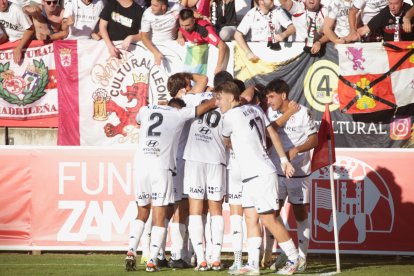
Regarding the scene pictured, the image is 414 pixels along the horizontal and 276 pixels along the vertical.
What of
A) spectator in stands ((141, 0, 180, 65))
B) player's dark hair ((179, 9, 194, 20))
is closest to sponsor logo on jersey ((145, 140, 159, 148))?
player's dark hair ((179, 9, 194, 20))

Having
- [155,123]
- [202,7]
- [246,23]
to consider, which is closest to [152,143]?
[155,123]

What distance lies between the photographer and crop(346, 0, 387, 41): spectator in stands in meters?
18.2

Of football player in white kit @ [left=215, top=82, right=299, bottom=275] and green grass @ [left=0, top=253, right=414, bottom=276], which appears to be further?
green grass @ [left=0, top=253, right=414, bottom=276]

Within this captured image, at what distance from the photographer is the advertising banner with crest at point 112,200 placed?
16.2m

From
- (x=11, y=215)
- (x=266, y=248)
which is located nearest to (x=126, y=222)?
(x=11, y=215)

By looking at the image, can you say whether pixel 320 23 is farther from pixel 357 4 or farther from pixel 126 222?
pixel 126 222

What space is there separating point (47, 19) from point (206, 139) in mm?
6582

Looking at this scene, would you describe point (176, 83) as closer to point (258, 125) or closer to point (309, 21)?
point (258, 125)

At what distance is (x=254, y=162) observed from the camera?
1280 cm

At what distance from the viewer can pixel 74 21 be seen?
1911 centimetres

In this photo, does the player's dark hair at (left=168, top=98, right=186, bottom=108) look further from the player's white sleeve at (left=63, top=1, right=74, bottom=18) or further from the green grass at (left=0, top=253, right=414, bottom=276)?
the player's white sleeve at (left=63, top=1, right=74, bottom=18)

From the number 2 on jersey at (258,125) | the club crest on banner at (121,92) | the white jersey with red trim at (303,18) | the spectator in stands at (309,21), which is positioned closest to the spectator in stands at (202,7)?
the spectator in stands at (309,21)

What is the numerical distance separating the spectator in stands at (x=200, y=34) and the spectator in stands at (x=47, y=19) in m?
2.48

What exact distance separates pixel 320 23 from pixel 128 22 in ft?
11.8
